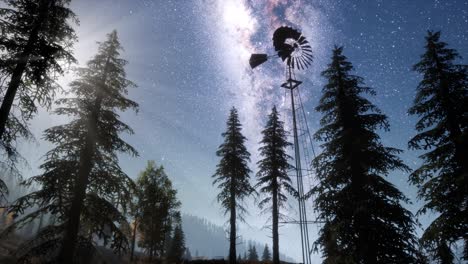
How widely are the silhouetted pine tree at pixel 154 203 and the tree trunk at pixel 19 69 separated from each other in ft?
68.8

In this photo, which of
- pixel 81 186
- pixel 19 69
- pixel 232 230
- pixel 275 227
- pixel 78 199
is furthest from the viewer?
pixel 232 230

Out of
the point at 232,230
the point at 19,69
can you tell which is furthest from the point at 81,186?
the point at 232,230

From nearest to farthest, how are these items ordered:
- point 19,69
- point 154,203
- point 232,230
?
point 19,69
point 232,230
point 154,203

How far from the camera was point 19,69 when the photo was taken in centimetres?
1027

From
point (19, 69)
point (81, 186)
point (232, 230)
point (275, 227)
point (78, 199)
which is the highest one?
point (19, 69)

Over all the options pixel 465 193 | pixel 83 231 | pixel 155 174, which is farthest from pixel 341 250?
pixel 155 174

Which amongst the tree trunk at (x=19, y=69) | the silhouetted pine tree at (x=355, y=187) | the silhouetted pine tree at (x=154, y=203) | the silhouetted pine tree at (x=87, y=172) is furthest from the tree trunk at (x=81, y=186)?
the silhouetted pine tree at (x=154, y=203)

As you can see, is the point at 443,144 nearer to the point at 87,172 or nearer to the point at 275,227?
the point at 275,227

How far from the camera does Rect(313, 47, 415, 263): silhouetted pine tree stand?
1202cm

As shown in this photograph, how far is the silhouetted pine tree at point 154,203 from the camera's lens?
2947 cm

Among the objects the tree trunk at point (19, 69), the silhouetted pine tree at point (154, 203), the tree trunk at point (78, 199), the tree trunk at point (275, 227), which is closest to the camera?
the tree trunk at point (19, 69)

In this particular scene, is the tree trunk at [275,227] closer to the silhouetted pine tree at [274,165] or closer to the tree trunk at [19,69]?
the silhouetted pine tree at [274,165]

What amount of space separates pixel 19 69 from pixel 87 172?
5.16 metres

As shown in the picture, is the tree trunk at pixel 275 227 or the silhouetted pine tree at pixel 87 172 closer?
the silhouetted pine tree at pixel 87 172
